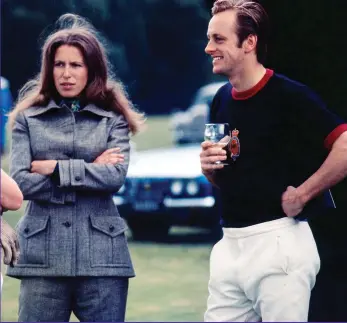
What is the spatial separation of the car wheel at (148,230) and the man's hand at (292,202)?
5.47 meters

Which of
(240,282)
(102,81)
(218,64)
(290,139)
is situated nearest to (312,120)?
(290,139)

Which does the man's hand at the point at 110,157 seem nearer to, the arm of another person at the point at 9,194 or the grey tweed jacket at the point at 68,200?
the grey tweed jacket at the point at 68,200

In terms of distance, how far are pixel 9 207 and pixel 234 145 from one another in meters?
0.93

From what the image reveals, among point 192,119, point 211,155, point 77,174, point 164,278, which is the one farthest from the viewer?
point 192,119

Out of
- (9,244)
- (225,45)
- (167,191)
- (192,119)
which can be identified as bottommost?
(9,244)

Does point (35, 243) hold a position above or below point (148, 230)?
below

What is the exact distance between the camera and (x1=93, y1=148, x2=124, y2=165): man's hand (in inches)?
175

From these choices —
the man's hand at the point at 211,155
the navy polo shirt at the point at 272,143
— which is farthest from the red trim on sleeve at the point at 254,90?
the man's hand at the point at 211,155

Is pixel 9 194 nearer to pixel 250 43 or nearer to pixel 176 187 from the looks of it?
pixel 250 43

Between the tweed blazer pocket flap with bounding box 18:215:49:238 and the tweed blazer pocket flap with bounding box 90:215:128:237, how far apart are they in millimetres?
213

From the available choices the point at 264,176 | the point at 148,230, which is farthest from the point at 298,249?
the point at 148,230

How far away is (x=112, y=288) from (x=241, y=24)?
4.28 feet

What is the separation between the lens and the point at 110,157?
14.6 ft

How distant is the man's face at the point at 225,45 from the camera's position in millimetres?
4062
